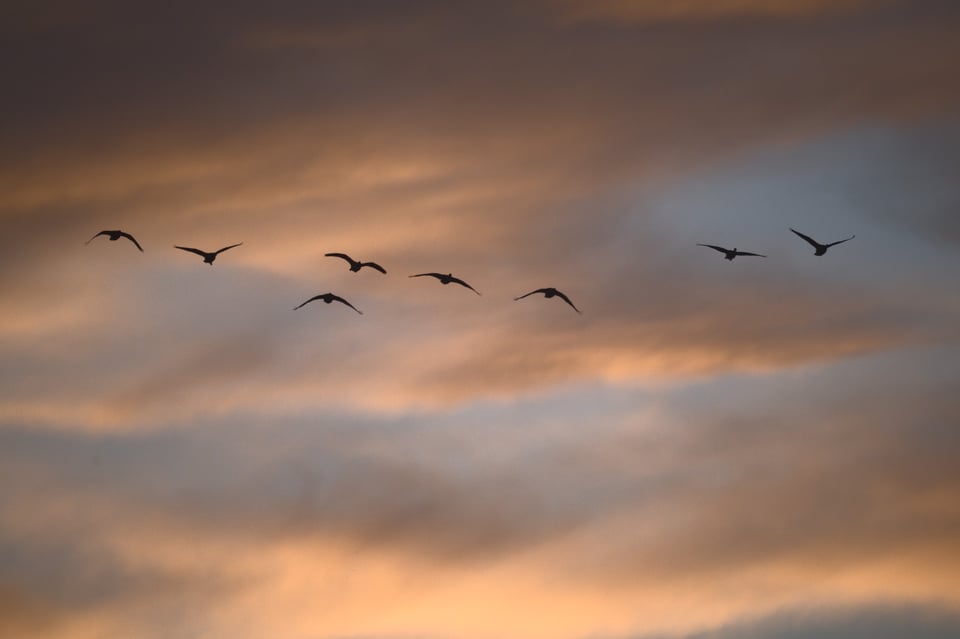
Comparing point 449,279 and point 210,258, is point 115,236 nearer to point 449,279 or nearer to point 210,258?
point 210,258

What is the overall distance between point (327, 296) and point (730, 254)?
43258 mm

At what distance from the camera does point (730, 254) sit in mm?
141000

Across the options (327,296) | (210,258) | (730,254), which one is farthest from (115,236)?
(730,254)

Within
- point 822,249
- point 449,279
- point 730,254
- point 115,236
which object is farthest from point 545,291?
point 115,236

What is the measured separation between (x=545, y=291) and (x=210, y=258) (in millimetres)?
35606

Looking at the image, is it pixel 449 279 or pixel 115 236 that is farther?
pixel 449 279

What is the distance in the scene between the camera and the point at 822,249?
13925 cm

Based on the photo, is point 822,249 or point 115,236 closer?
point 115,236

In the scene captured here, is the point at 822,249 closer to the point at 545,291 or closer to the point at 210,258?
the point at 545,291

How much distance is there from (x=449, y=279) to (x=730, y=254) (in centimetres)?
3040

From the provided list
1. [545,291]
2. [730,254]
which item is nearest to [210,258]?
[545,291]

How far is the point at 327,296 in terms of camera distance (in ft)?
450

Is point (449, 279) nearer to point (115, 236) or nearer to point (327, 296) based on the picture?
point (327, 296)

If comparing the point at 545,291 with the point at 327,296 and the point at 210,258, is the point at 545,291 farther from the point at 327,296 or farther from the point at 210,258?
Result: the point at 210,258
